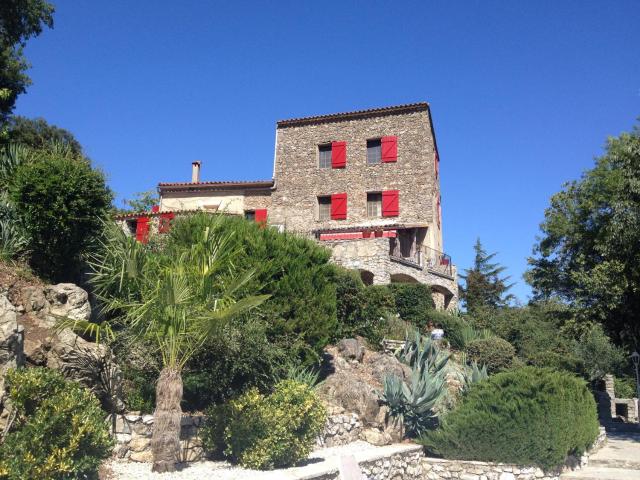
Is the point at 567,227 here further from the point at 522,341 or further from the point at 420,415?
the point at 420,415

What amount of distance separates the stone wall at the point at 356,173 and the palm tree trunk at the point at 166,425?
22.9m

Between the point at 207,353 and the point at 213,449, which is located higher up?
the point at 207,353

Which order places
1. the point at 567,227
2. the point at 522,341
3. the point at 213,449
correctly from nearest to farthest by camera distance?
1. the point at 213,449
2. the point at 567,227
3. the point at 522,341

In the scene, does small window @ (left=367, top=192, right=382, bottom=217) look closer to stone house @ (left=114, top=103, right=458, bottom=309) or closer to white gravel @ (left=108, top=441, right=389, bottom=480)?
stone house @ (left=114, top=103, right=458, bottom=309)

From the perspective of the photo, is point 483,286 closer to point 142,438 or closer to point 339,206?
point 339,206

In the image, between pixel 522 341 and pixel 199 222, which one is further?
pixel 522 341

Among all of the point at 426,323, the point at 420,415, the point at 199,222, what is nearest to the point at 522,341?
the point at 426,323

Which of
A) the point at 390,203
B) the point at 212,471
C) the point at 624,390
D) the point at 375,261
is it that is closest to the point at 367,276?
the point at 375,261

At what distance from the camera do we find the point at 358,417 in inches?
451

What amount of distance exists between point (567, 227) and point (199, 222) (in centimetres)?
1507

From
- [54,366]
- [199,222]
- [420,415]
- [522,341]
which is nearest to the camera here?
[54,366]

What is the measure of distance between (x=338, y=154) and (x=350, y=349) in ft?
61.4

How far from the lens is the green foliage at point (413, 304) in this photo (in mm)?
21234

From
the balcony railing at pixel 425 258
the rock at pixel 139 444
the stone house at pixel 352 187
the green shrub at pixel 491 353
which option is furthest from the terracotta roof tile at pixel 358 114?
the rock at pixel 139 444
